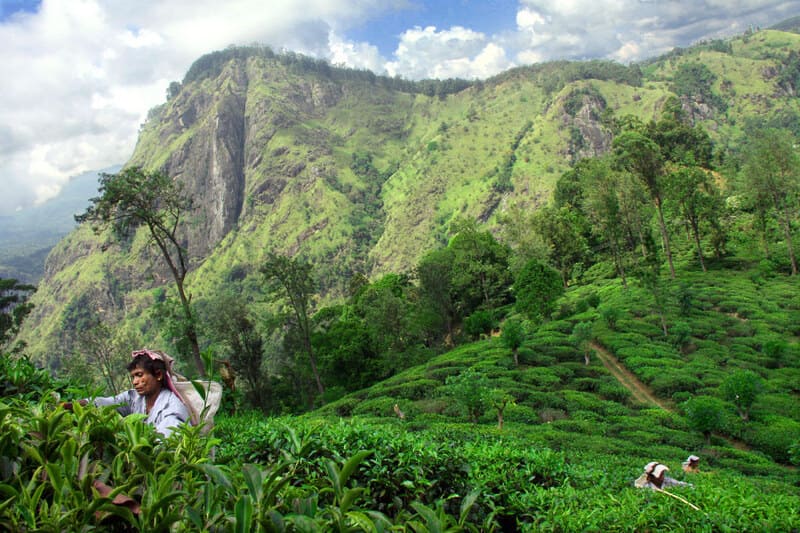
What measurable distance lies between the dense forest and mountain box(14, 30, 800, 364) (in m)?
68.0

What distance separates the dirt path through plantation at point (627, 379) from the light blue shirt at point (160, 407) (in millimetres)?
16192

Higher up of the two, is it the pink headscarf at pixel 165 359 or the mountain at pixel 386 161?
the mountain at pixel 386 161

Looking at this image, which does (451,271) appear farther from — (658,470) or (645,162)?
(658,470)

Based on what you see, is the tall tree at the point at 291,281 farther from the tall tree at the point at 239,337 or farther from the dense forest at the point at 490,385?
the tall tree at the point at 239,337

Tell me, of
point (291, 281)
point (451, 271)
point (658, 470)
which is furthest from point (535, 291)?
point (658, 470)

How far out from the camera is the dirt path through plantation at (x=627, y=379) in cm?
1592

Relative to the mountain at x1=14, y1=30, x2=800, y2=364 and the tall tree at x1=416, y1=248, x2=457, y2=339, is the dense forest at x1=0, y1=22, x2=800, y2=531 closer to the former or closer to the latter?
the tall tree at x1=416, y1=248, x2=457, y2=339

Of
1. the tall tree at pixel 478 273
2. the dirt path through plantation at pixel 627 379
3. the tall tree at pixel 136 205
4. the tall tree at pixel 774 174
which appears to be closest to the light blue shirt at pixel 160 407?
the tall tree at pixel 136 205

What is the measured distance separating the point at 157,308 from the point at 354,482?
15682 millimetres

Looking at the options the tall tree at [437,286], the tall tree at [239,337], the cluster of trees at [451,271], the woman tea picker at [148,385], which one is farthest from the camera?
the tall tree at [437,286]

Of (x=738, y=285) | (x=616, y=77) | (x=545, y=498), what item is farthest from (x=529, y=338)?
(x=616, y=77)

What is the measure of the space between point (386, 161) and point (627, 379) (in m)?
160

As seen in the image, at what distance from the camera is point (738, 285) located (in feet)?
83.3

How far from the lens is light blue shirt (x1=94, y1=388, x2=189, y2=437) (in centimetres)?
313
